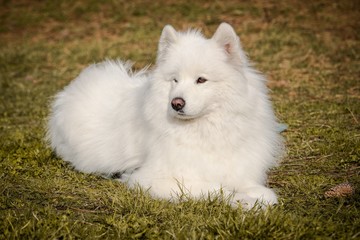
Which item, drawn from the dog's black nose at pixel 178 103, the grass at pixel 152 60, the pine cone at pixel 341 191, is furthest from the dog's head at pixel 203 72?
the pine cone at pixel 341 191

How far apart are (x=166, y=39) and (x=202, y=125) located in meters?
0.85

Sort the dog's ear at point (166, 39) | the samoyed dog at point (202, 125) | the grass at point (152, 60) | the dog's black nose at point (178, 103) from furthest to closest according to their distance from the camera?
1. the dog's ear at point (166, 39)
2. the samoyed dog at point (202, 125)
3. the dog's black nose at point (178, 103)
4. the grass at point (152, 60)

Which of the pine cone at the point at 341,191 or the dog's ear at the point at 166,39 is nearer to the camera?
the pine cone at the point at 341,191

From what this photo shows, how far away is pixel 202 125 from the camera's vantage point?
4.54m

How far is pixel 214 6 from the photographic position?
15.0 m

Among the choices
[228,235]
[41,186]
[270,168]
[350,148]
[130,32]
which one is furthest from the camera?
[130,32]

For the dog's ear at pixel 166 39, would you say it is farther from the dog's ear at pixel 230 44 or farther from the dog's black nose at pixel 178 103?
the dog's black nose at pixel 178 103

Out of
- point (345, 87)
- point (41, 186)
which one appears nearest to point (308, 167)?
point (41, 186)

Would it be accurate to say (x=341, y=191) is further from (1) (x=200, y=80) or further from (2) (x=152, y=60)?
(2) (x=152, y=60)

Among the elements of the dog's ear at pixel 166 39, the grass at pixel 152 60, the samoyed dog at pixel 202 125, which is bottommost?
the grass at pixel 152 60

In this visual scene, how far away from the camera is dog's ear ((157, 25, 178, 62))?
4637 millimetres

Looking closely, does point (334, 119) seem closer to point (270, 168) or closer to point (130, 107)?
point (270, 168)

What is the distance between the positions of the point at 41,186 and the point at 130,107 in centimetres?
113

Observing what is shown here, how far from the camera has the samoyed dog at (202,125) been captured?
14.4ft
